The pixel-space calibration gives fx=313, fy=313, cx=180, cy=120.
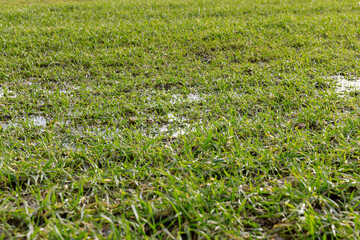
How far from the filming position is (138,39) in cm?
589

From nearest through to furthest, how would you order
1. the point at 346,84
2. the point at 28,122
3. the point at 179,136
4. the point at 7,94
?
1. the point at 179,136
2. the point at 28,122
3. the point at 7,94
4. the point at 346,84

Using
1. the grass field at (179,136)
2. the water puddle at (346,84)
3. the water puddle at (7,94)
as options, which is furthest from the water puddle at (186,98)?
the water puddle at (7,94)

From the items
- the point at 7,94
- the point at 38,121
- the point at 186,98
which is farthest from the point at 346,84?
the point at 7,94


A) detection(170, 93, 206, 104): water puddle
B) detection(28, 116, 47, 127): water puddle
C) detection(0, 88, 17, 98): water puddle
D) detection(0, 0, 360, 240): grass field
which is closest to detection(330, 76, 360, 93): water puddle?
detection(0, 0, 360, 240): grass field

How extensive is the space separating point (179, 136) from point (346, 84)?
8.00 ft

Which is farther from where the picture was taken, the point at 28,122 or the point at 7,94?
the point at 7,94

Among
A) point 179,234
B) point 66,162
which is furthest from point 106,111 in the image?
point 179,234

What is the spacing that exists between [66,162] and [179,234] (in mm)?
1149

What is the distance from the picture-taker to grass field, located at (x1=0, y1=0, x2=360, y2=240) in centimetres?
179

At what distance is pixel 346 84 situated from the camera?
3896 millimetres

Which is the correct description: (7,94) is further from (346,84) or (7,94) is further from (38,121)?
(346,84)

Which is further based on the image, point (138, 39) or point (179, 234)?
point (138, 39)

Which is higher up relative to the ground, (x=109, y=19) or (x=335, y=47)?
(x=109, y=19)

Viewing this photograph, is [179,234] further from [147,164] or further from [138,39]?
[138,39]
